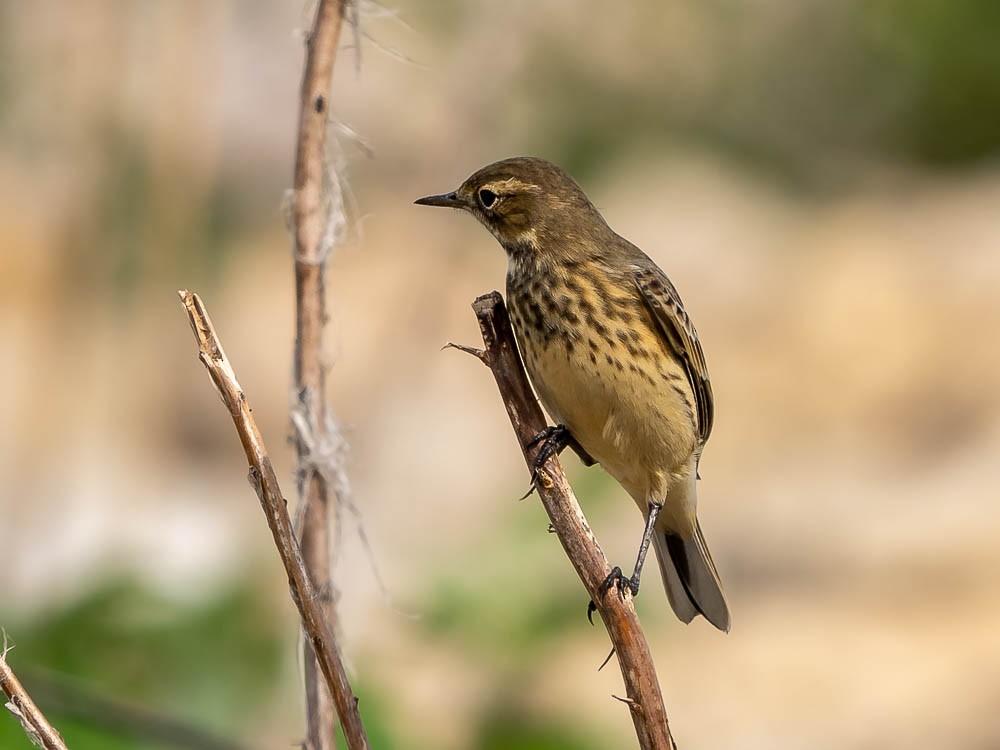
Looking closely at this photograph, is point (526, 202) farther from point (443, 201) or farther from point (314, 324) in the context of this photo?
point (314, 324)

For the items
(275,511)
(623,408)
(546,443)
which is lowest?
(275,511)

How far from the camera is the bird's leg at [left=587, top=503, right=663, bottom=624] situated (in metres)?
2.08

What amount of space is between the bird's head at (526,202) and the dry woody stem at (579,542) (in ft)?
2.23

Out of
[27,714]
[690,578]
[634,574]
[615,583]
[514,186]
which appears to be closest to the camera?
[27,714]

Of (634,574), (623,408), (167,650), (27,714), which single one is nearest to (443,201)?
(623,408)

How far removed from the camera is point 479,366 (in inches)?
318

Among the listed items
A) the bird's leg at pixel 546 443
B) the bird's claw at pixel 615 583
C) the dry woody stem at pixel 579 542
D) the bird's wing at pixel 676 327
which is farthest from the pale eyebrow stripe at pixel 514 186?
the bird's claw at pixel 615 583

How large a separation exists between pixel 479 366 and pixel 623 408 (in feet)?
16.7

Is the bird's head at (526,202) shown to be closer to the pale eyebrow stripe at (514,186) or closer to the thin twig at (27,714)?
the pale eyebrow stripe at (514,186)

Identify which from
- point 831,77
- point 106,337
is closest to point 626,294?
point 106,337

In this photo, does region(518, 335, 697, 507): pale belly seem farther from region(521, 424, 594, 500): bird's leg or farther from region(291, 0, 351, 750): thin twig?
region(291, 0, 351, 750): thin twig

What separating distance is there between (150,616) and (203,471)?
15.5 feet

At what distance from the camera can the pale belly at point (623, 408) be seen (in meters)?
2.93

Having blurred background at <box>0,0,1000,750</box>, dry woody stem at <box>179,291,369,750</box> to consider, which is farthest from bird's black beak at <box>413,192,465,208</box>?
dry woody stem at <box>179,291,369,750</box>
